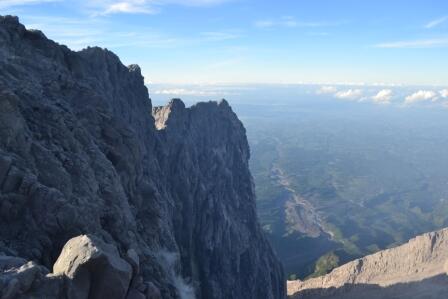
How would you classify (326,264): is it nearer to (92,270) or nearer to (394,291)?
(394,291)

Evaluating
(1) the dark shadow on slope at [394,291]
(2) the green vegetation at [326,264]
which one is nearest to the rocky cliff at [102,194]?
(1) the dark shadow on slope at [394,291]

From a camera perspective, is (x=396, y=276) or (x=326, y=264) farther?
(x=326, y=264)

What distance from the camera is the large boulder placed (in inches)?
828

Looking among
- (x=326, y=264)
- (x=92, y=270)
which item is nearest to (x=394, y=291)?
(x=326, y=264)

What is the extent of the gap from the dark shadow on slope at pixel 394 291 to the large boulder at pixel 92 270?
68024 mm

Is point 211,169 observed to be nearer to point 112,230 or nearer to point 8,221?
point 112,230

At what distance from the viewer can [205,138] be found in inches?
3615

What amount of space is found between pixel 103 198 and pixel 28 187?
6940 mm

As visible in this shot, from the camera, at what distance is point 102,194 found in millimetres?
32688

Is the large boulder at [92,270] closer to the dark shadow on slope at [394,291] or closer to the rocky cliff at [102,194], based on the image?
the rocky cliff at [102,194]

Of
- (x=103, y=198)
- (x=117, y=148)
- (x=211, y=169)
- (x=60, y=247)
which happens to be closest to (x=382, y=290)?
(x=211, y=169)

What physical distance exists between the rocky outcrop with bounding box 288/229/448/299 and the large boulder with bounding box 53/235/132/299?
68319 millimetres

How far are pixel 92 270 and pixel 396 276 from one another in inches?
3058

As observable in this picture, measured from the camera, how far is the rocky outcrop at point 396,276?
82625 mm
